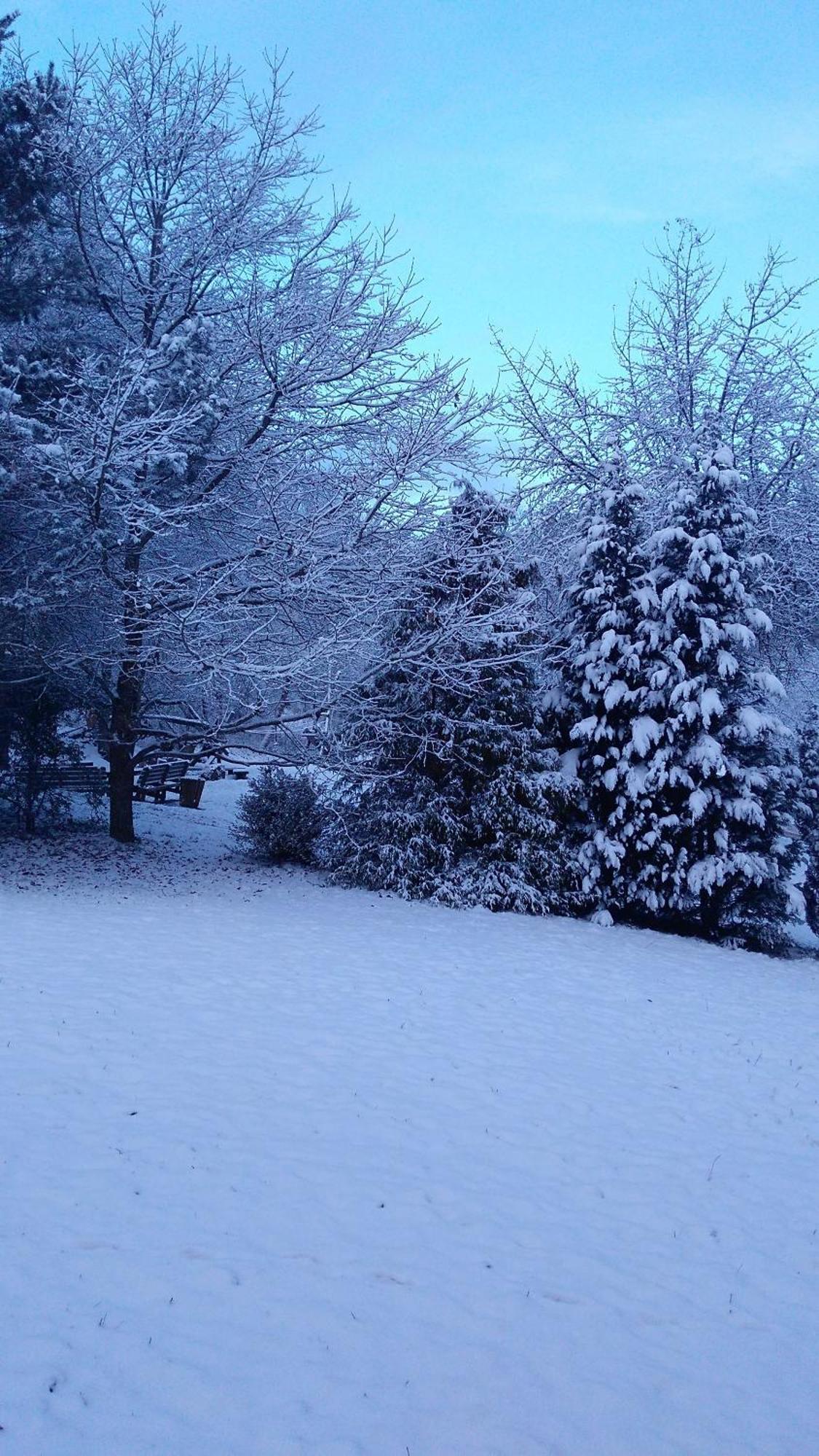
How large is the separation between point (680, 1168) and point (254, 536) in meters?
9.01

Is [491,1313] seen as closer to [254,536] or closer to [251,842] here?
[254,536]

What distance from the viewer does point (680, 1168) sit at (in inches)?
190

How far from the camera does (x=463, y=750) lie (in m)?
11.7

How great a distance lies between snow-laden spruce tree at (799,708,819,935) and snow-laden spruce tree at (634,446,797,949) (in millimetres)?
265

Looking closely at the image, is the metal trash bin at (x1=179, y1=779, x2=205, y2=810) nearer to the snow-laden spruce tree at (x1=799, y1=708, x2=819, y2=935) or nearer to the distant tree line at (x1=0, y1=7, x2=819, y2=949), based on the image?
the distant tree line at (x1=0, y1=7, x2=819, y2=949)

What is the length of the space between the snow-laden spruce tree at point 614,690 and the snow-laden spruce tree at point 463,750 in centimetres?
48

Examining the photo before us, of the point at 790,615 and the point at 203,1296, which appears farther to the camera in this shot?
the point at 790,615

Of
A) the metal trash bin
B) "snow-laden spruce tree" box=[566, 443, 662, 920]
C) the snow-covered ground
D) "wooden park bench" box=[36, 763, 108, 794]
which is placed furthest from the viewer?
the metal trash bin

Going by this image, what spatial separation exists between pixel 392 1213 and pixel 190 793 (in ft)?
55.1

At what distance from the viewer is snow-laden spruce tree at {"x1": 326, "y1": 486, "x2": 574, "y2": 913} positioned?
1138 centimetres

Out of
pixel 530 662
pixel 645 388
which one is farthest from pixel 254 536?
pixel 645 388

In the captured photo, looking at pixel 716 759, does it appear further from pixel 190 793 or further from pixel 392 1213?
pixel 190 793

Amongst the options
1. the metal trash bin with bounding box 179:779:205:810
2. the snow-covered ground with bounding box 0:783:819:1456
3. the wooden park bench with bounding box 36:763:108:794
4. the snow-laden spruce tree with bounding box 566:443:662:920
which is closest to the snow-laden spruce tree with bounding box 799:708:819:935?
the snow-laden spruce tree with bounding box 566:443:662:920

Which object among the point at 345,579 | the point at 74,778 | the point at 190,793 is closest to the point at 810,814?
the point at 345,579
